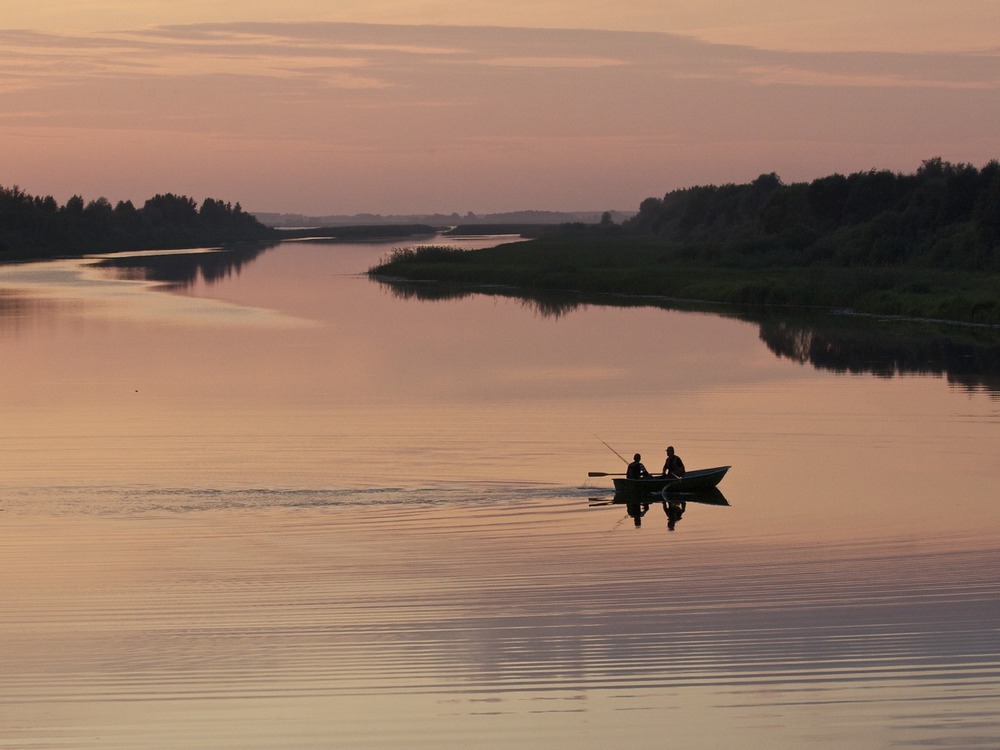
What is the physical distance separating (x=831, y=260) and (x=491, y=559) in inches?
2648

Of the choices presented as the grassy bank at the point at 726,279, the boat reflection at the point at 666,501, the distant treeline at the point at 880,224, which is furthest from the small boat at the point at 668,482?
the distant treeline at the point at 880,224

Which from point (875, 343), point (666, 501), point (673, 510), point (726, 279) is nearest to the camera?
point (673, 510)

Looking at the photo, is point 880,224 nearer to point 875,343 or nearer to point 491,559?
point 875,343

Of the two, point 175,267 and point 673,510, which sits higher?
point 175,267

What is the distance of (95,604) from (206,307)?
50567 mm

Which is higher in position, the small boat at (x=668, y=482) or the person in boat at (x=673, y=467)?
the person in boat at (x=673, y=467)

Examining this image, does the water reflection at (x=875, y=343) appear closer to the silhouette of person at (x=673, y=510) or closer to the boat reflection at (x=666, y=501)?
the boat reflection at (x=666, y=501)

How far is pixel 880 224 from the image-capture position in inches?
3191

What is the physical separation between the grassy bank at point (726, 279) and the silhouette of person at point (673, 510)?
1259 inches

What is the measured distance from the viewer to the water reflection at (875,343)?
38.6m

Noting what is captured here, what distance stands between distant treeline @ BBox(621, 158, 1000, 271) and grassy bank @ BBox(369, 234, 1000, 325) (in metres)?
2.14

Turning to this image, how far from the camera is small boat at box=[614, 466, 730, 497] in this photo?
20.8 m

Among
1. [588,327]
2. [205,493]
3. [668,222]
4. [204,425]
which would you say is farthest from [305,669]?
[668,222]

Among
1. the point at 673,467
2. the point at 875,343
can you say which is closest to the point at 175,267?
the point at 875,343
